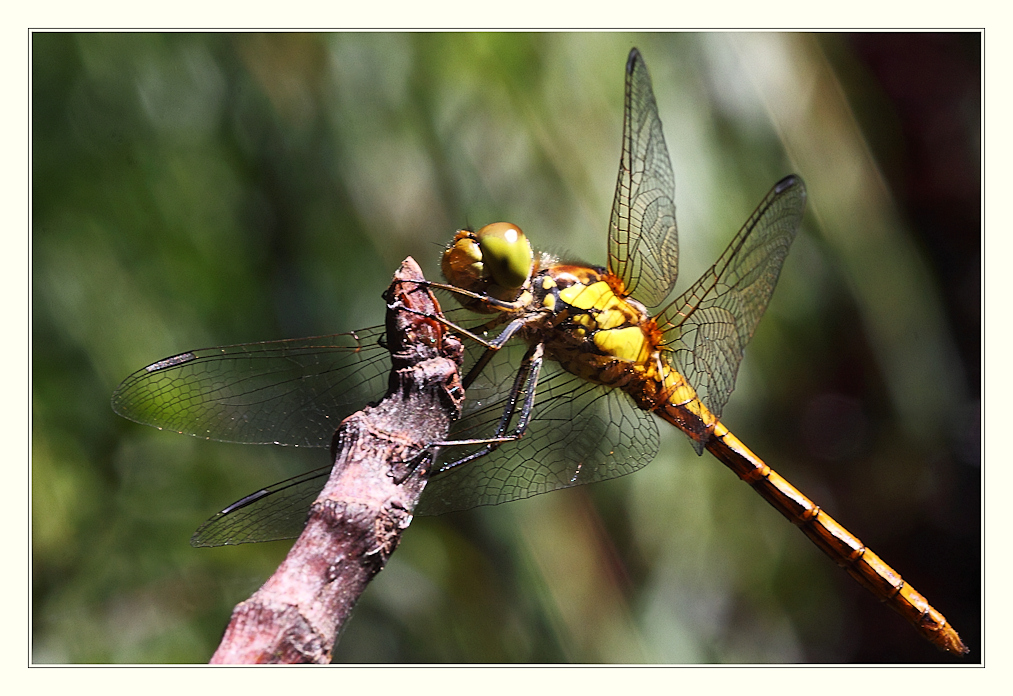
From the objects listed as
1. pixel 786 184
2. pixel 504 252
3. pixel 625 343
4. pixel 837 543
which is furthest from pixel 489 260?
pixel 837 543

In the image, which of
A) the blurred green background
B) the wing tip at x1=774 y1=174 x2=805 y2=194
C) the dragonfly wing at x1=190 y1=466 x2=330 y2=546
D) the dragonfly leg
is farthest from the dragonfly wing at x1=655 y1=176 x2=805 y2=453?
the dragonfly wing at x1=190 y1=466 x2=330 y2=546

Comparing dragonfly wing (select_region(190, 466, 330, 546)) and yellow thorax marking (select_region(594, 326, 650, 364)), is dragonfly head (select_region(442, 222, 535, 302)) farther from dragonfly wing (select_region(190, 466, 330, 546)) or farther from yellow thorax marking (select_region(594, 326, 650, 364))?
dragonfly wing (select_region(190, 466, 330, 546))

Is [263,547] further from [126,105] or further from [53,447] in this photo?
[126,105]

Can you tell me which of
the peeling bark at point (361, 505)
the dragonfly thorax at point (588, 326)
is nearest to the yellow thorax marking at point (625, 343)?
the dragonfly thorax at point (588, 326)

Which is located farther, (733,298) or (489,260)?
(733,298)

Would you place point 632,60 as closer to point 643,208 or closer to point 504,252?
point 643,208
